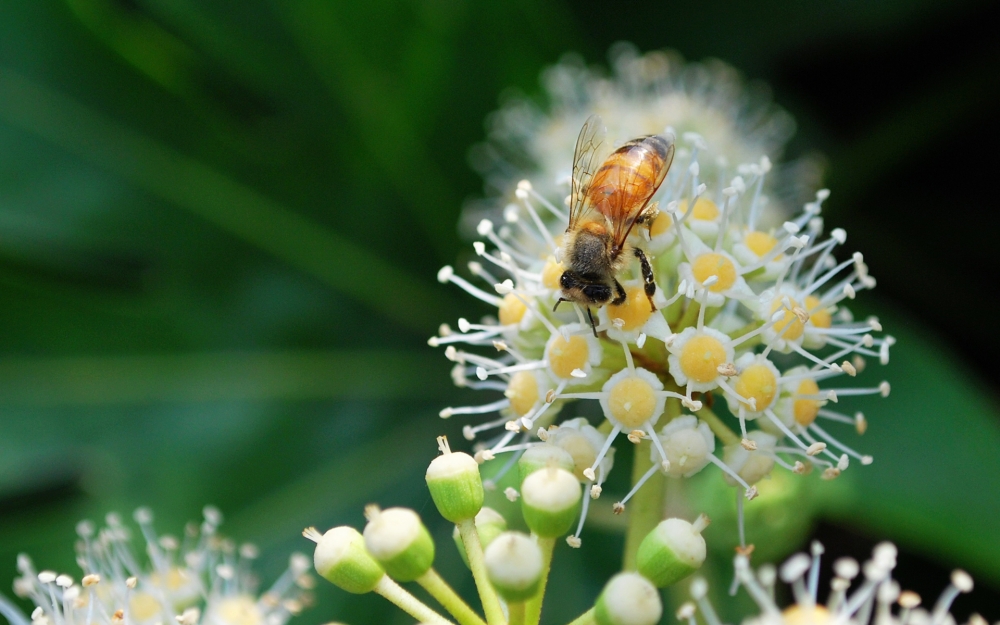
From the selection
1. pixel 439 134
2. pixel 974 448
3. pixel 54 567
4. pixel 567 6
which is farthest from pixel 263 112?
pixel 974 448

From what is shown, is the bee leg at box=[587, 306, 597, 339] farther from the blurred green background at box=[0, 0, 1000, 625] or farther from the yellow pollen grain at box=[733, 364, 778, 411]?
the blurred green background at box=[0, 0, 1000, 625]

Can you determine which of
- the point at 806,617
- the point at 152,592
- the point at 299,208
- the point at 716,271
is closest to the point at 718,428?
the point at 716,271

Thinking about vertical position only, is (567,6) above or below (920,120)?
above

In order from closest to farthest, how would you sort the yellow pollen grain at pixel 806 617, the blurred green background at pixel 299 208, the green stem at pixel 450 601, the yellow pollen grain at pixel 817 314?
the yellow pollen grain at pixel 806 617, the green stem at pixel 450 601, the yellow pollen grain at pixel 817 314, the blurred green background at pixel 299 208

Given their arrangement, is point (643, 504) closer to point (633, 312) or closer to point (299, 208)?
point (633, 312)

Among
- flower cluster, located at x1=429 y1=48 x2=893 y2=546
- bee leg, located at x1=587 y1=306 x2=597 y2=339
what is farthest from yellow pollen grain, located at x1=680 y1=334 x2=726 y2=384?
bee leg, located at x1=587 y1=306 x2=597 y2=339


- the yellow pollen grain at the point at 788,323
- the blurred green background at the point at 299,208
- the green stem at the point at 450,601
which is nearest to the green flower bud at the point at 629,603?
the green stem at the point at 450,601

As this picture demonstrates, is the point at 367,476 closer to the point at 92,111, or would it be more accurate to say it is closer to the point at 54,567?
the point at 54,567

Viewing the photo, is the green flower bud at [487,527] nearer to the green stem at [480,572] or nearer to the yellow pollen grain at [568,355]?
the green stem at [480,572]
